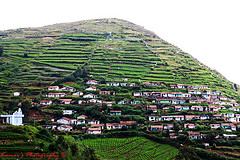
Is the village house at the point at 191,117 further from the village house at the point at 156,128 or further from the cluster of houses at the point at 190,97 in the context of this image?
the village house at the point at 156,128

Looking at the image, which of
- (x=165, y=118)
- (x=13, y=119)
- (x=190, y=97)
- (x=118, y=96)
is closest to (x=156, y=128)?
(x=165, y=118)

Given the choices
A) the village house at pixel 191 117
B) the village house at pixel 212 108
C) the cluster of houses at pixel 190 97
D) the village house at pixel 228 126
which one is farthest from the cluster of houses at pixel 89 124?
the village house at pixel 212 108

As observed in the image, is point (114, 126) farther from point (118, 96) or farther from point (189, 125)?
point (189, 125)

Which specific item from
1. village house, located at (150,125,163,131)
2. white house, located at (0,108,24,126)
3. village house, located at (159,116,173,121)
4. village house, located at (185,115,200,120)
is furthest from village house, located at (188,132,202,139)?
white house, located at (0,108,24,126)

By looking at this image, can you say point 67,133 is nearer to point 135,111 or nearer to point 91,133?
point 91,133

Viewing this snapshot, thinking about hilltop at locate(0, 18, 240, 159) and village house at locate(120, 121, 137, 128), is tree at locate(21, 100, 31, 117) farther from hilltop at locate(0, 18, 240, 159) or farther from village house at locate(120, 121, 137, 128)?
village house at locate(120, 121, 137, 128)

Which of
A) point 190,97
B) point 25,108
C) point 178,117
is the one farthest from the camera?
point 190,97
